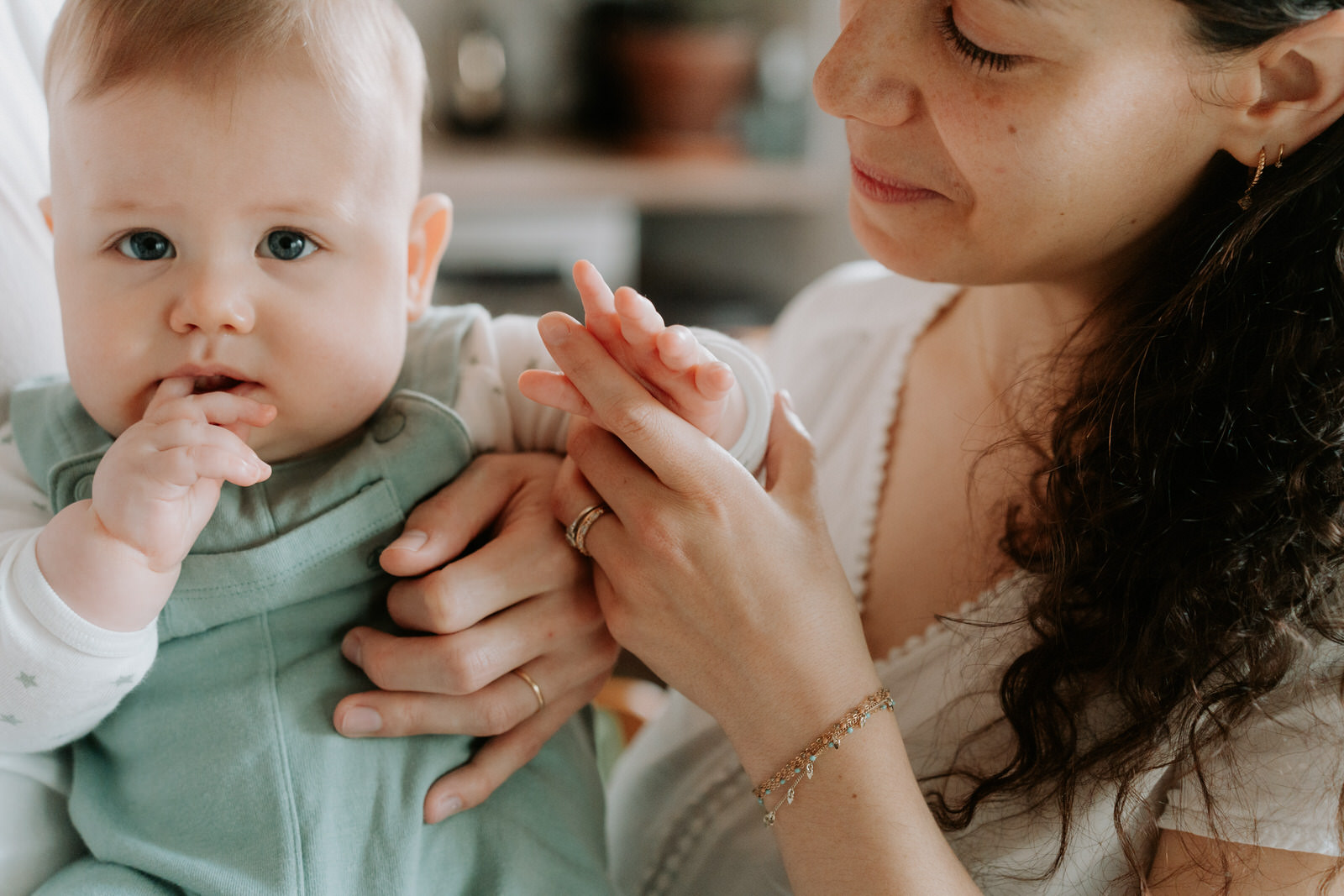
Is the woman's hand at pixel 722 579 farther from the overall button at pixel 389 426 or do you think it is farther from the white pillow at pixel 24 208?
Answer: the white pillow at pixel 24 208

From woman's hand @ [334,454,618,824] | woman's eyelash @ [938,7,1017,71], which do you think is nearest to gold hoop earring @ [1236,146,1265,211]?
woman's eyelash @ [938,7,1017,71]

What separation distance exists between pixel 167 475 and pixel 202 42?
13.2 inches

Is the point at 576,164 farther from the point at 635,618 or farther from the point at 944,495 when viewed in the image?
the point at 635,618

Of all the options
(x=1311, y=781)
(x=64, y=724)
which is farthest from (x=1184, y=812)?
(x=64, y=724)

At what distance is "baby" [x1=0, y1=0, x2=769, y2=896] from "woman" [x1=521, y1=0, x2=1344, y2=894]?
0.15m

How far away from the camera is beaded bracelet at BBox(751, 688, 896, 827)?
2.71ft

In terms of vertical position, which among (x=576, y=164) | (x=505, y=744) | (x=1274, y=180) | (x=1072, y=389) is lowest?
(x=576, y=164)

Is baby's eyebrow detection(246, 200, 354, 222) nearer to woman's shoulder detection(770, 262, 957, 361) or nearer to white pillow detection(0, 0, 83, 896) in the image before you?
white pillow detection(0, 0, 83, 896)

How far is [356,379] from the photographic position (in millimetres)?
867

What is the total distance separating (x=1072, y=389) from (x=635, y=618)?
18.4 inches

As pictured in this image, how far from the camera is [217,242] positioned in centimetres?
79

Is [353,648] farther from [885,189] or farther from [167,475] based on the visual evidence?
[885,189]

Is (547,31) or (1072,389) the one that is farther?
(547,31)

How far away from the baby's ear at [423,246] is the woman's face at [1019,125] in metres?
0.37
